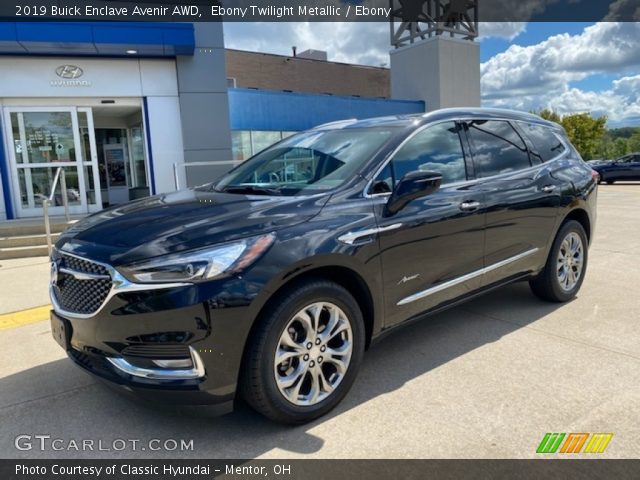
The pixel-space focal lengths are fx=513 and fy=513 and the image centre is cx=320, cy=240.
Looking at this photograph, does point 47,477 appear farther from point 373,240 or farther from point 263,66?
point 263,66

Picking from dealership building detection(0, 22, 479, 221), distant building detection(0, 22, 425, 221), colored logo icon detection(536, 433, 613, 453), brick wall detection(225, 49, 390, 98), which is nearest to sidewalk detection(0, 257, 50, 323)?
dealership building detection(0, 22, 479, 221)

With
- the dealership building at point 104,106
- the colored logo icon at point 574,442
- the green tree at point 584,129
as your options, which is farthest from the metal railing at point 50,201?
the green tree at point 584,129

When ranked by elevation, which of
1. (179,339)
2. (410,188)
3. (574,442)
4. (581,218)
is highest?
(410,188)

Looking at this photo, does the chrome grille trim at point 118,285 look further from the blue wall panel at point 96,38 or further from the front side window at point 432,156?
the blue wall panel at point 96,38

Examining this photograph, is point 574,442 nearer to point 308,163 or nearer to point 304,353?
point 304,353

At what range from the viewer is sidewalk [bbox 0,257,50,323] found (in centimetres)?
586

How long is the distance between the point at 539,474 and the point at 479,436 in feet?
1.22

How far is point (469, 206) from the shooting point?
3867 millimetres

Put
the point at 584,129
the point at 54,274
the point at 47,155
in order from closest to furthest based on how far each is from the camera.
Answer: the point at 54,274 < the point at 47,155 < the point at 584,129

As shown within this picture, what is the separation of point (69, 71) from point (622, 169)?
24133 mm

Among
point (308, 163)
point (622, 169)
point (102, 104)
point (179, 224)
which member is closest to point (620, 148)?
point (622, 169)

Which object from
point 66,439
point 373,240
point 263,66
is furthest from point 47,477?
point 263,66

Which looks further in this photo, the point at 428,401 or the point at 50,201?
the point at 50,201

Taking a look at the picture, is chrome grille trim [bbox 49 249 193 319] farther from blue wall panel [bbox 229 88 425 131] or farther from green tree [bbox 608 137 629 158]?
green tree [bbox 608 137 629 158]
